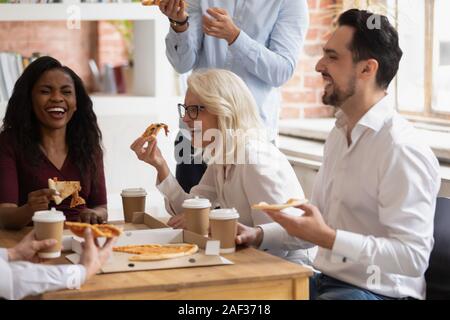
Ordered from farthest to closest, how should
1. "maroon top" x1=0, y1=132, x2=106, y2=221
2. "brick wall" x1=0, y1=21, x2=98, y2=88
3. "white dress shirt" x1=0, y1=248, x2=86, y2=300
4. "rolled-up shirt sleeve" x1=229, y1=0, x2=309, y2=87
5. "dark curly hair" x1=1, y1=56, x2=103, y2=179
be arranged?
"brick wall" x1=0, y1=21, x2=98, y2=88 < "rolled-up shirt sleeve" x1=229, y1=0, x2=309, y2=87 < "dark curly hair" x1=1, y1=56, x2=103, y2=179 < "maroon top" x1=0, y1=132, x2=106, y2=221 < "white dress shirt" x1=0, y1=248, x2=86, y2=300

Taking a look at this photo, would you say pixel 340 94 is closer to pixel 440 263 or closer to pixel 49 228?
pixel 440 263

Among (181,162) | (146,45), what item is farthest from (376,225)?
(146,45)

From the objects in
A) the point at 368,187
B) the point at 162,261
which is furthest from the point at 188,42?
the point at 162,261

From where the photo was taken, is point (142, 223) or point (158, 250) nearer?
point (158, 250)

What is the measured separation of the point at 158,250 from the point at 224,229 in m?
0.19

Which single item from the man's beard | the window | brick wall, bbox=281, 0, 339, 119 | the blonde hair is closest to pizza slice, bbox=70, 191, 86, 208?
the blonde hair

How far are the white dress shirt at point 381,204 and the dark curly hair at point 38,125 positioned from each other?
1.11m

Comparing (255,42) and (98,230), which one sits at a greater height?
(255,42)

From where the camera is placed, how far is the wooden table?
6.70 ft

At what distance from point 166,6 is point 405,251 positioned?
Result: 1.57 meters

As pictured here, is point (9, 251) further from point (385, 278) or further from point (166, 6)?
point (166, 6)

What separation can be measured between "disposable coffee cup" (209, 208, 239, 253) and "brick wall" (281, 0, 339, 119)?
9.94 ft

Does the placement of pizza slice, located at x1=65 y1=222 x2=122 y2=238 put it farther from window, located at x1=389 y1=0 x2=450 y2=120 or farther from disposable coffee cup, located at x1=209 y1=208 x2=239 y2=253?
window, located at x1=389 y1=0 x2=450 y2=120

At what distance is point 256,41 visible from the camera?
357 cm
